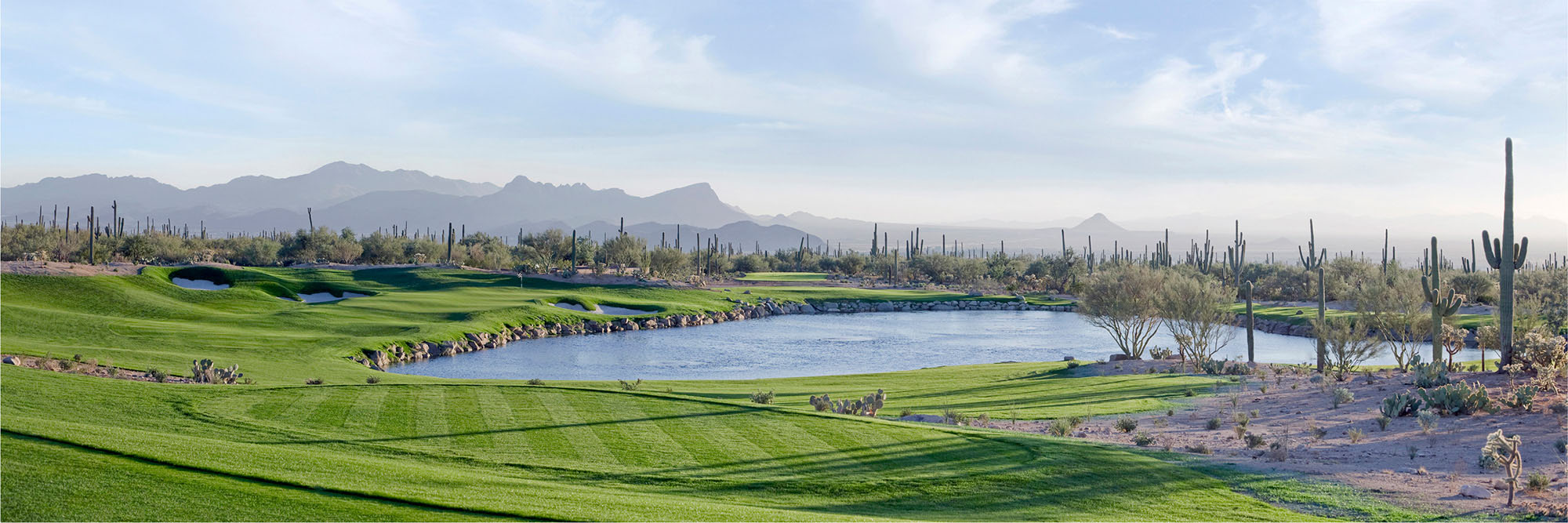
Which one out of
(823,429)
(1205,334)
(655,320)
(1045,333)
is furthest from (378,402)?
(1045,333)

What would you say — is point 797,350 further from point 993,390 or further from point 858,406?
point 858,406

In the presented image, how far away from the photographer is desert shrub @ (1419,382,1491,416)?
57.5ft

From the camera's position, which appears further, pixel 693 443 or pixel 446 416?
pixel 446 416

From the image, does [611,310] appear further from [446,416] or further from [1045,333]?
[446,416]

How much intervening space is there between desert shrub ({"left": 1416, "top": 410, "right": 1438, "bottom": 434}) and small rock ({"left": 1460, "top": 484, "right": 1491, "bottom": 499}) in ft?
15.3

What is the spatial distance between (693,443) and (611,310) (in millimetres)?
47496

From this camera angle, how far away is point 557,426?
15094mm

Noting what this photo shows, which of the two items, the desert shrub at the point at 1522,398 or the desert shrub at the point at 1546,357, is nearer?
the desert shrub at the point at 1522,398

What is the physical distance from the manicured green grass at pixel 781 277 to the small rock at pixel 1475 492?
85555 millimetres

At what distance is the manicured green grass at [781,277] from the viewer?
328ft

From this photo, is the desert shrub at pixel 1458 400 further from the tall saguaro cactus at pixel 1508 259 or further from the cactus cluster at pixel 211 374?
the cactus cluster at pixel 211 374

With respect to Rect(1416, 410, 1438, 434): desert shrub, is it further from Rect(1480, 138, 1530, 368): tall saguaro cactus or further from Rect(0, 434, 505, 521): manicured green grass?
Rect(0, 434, 505, 521): manicured green grass

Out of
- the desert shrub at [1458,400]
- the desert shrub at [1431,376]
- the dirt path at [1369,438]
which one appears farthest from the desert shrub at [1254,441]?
the desert shrub at [1431,376]

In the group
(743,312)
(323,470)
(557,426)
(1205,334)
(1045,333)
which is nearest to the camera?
(323,470)
